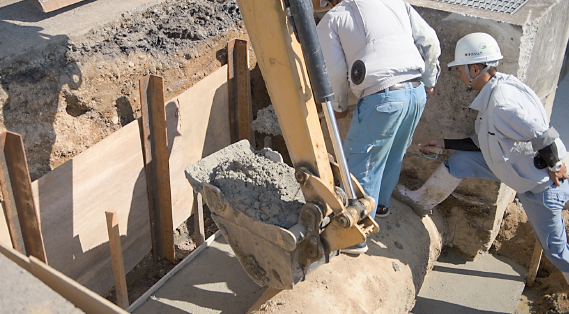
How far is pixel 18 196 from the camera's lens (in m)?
3.38

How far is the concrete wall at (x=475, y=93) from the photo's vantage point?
412cm

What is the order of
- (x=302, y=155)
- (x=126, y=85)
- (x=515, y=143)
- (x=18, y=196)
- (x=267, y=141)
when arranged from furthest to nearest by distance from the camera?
(x=267, y=141) < (x=126, y=85) < (x=515, y=143) < (x=18, y=196) < (x=302, y=155)

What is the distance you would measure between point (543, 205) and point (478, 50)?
131cm

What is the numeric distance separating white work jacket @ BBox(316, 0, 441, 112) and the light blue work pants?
1001 mm

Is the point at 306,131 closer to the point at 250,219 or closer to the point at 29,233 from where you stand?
the point at 250,219

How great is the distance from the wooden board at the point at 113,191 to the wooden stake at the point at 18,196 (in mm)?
97

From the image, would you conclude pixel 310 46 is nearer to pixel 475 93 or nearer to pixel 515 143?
pixel 515 143

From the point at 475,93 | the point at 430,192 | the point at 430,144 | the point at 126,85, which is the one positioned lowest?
the point at 430,192

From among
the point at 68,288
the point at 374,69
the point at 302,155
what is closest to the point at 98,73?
the point at 302,155

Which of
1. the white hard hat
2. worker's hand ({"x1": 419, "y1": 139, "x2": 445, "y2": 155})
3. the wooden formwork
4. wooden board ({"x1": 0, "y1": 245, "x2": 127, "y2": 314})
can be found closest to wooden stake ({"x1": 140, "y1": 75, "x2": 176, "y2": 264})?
the wooden formwork

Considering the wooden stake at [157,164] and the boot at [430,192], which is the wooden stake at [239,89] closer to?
the wooden stake at [157,164]

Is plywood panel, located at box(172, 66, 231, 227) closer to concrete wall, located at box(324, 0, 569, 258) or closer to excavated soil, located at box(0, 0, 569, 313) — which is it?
excavated soil, located at box(0, 0, 569, 313)

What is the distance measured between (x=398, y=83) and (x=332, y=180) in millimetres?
967

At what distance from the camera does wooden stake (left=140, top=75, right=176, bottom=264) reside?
4109 millimetres
